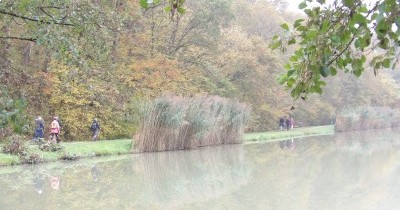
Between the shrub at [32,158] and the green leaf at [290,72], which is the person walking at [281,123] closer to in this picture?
the shrub at [32,158]

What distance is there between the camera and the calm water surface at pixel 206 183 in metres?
9.01

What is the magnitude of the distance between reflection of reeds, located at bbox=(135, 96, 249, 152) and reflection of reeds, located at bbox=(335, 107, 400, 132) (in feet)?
48.1

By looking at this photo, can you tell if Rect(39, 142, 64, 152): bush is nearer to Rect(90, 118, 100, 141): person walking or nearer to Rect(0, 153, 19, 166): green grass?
Rect(0, 153, 19, 166): green grass

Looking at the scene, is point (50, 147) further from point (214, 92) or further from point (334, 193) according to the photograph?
point (214, 92)

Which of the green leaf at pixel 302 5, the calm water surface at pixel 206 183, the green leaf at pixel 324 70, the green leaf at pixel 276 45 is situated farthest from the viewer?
the calm water surface at pixel 206 183

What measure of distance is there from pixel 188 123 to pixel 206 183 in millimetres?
7351

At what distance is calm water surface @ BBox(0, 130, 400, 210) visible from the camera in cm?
901

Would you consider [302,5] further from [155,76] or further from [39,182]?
[155,76]

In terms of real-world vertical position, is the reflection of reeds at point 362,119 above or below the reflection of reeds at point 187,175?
above

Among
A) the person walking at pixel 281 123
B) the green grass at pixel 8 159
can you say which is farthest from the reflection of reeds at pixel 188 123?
the person walking at pixel 281 123

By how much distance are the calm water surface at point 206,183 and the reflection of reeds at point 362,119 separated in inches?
705

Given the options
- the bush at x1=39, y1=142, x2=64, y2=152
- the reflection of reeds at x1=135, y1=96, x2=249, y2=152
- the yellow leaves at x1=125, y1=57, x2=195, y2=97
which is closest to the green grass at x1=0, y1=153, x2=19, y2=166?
the bush at x1=39, y1=142, x2=64, y2=152

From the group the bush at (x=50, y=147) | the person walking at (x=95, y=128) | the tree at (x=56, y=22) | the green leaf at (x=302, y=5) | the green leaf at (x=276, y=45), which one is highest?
the tree at (x=56, y=22)

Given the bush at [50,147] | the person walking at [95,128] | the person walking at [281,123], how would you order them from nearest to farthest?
the bush at [50,147]
the person walking at [95,128]
the person walking at [281,123]
